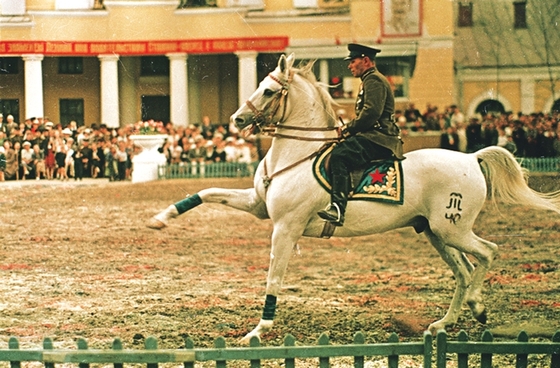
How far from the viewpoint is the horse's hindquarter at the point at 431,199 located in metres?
8.24

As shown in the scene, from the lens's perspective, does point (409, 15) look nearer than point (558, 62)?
Yes

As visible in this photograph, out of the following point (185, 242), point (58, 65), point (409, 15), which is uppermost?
point (409, 15)

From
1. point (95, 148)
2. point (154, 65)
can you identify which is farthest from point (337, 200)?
point (154, 65)

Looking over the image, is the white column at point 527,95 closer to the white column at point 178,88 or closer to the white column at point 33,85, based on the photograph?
the white column at point 178,88

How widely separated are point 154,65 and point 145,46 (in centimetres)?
53

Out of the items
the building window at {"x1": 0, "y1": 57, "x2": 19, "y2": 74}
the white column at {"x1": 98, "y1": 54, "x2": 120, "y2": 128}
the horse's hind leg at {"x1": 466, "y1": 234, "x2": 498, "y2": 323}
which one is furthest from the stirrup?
the white column at {"x1": 98, "y1": 54, "x2": 120, "y2": 128}

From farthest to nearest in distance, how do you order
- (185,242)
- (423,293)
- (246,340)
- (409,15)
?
1. (409,15)
2. (185,242)
3. (423,293)
4. (246,340)

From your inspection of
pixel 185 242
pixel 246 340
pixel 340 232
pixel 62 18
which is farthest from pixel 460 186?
pixel 62 18

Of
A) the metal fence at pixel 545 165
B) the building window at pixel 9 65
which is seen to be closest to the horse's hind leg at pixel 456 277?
the building window at pixel 9 65

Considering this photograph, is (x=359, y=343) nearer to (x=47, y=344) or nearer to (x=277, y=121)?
(x=47, y=344)

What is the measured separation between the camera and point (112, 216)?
18281 mm

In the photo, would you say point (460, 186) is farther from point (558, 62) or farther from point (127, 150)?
point (558, 62)

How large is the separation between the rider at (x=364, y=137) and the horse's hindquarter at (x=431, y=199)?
22 cm

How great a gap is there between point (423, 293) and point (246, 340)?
3515 mm
